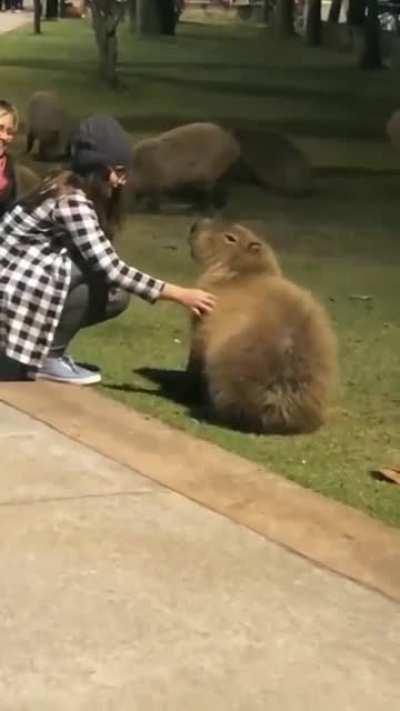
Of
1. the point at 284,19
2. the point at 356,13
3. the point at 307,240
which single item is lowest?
the point at 284,19

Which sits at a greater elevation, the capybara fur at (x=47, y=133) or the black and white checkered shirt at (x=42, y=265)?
the black and white checkered shirt at (x=42, y=265)

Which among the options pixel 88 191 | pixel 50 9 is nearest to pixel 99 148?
pixel 88 191

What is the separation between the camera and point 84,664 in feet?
13.5

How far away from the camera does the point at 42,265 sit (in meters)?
7.11

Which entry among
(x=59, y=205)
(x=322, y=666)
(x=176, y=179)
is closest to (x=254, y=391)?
(x=59, y=205)

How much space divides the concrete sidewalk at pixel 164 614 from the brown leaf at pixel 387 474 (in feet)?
2.87

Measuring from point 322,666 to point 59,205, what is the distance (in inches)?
129

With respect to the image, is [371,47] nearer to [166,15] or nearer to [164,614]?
[166,15]

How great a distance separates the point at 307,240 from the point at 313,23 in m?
38.5

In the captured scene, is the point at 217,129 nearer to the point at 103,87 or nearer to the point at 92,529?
the point at 92,529

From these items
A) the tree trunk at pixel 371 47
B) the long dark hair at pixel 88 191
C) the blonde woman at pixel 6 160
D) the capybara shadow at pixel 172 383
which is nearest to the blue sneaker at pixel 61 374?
the capybara shadow at pixel 172 383

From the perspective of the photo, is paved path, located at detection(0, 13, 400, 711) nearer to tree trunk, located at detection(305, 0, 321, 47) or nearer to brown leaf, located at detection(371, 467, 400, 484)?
brown leaf, located at detection(371, 467, 400, 484)

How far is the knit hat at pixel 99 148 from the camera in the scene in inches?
277

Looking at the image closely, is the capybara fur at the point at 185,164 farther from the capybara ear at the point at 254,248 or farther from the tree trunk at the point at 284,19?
the tree trunk at the point at 284,19
